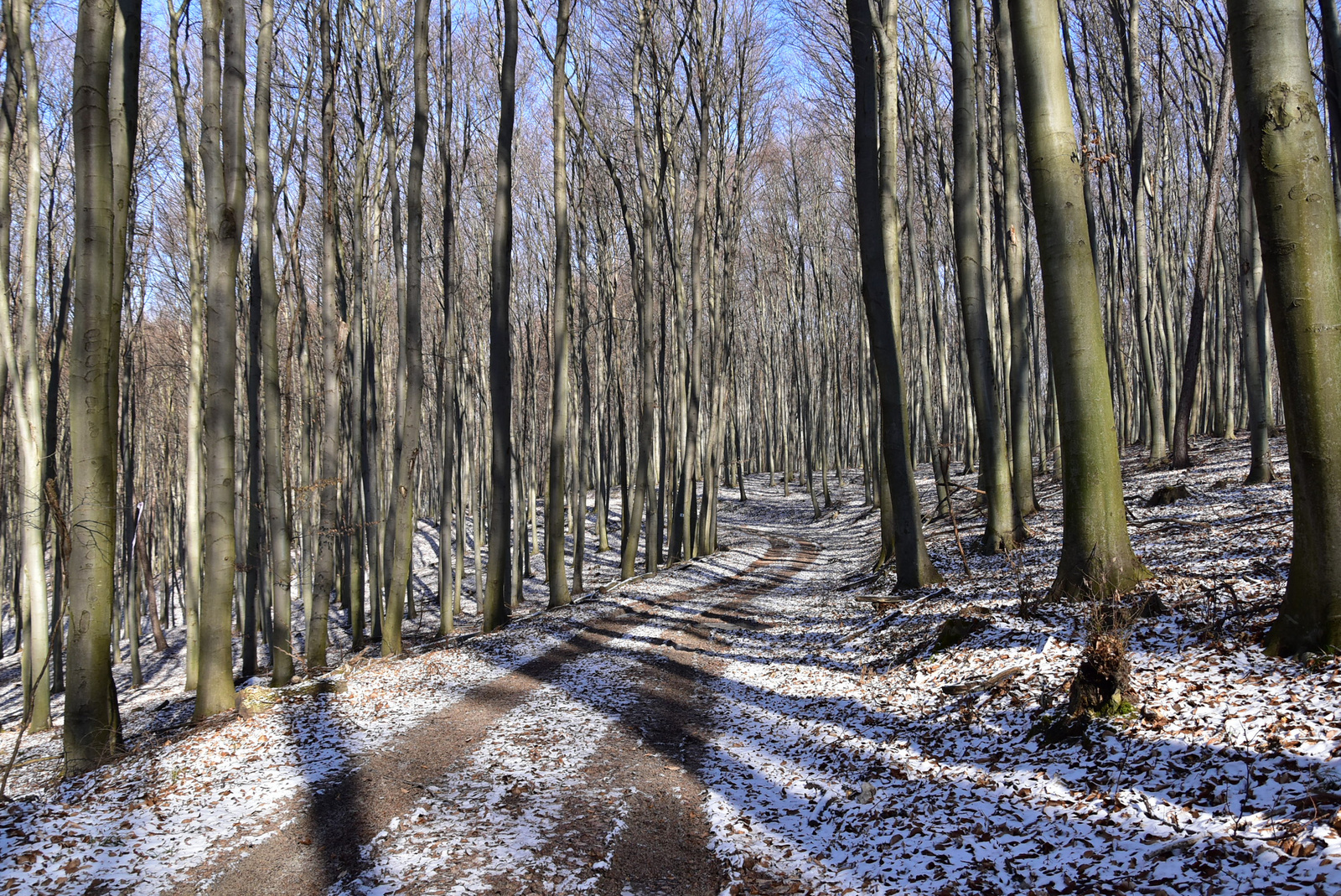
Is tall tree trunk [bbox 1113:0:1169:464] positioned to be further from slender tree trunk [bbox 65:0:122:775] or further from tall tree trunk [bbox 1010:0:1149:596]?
slender tree trunk [bbox 65:0:122:775]

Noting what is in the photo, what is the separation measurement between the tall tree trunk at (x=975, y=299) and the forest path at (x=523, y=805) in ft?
19.1

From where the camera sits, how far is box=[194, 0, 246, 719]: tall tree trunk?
734 cm

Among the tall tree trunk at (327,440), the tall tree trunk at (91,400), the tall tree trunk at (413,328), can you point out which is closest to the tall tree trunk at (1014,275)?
the tall tree trunk at (413,328)

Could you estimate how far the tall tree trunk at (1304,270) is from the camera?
422 centimetres

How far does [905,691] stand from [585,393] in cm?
1508

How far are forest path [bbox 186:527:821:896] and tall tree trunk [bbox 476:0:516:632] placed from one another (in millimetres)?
4253

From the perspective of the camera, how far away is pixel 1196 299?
48.8 ft

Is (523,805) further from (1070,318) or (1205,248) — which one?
(1205,248)

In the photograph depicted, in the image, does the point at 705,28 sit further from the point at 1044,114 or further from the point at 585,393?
the point at 1044,114

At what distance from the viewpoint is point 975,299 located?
37.3ft

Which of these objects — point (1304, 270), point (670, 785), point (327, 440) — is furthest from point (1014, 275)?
point (327, 440)

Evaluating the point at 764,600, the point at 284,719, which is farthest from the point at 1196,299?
the point at 284,719

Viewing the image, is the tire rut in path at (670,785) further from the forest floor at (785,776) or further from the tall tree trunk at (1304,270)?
the tall tree trunk at (1304,270)

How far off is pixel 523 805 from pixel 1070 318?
19.1 ft
